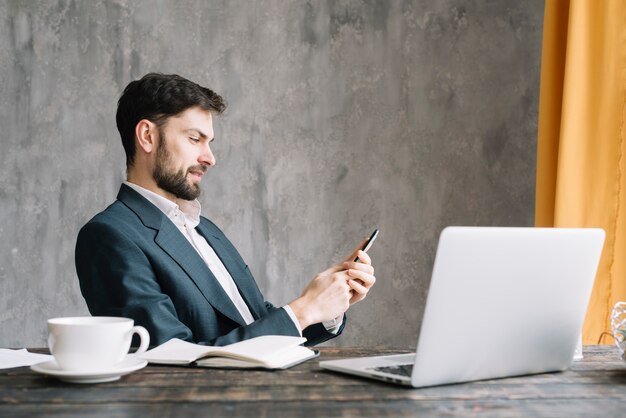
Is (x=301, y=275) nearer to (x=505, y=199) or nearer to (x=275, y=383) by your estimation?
(x=505, y=199)

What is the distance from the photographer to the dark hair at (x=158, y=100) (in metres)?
2.15

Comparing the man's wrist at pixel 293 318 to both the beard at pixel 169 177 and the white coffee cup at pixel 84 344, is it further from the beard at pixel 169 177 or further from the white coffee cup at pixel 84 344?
the white coffee cup at pixel 84 344

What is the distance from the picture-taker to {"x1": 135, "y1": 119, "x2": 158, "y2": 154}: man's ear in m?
2.15

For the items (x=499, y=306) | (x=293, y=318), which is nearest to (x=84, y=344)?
(x=499, y=306)

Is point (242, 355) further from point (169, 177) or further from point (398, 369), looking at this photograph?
point (169, 177)

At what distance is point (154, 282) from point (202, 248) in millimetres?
358

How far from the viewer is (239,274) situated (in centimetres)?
213

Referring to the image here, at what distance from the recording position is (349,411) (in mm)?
891

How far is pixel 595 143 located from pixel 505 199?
726 millimetres

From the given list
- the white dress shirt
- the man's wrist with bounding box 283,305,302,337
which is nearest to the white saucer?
the man's wrist with bounding box 283,305,302,337

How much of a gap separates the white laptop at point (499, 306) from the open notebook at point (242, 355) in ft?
0.25

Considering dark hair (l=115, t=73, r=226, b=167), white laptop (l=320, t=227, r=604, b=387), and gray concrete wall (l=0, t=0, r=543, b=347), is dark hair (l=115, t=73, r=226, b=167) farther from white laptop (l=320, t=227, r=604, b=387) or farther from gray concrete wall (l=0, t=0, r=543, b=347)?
white laptop (l=320, t=227, r=604, b=387)

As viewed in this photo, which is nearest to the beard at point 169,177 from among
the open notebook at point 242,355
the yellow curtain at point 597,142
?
the open notebook at point 242,355

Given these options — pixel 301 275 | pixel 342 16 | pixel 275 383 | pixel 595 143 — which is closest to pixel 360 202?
pixel 301 275
